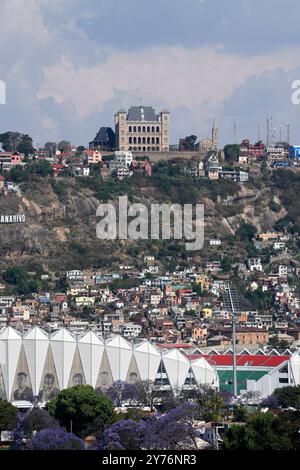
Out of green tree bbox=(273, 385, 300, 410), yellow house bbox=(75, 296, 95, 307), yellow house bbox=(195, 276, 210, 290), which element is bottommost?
green tree bbox=(273, 385, 300, 410)

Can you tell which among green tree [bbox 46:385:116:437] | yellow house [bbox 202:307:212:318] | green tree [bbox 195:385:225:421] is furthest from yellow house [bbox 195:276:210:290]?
green tree [bbox 46:385:116:437]

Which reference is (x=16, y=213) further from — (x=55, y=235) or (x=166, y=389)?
(x=166, y=389)

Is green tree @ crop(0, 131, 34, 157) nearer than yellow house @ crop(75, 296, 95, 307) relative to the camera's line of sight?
No

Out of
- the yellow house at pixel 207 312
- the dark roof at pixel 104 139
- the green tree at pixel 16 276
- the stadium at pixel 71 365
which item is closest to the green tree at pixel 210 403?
the stadium at pixel 71 365

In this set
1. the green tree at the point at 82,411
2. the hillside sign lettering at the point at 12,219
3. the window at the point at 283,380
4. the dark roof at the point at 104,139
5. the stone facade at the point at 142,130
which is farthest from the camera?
the dark roof at the point at 104,139

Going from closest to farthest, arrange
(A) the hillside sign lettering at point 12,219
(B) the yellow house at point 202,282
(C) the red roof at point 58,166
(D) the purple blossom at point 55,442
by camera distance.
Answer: (D) the purple blossom at point 55,442
(B) the yellow house at point 202,282
(A) the hillside sign lettering at point 12,219
(C) the red roof at point 58,166

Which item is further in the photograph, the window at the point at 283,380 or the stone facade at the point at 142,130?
the stone facade at the point at 142,130

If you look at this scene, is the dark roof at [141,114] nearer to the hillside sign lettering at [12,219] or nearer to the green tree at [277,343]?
the hillside sign lettering at [12,219]

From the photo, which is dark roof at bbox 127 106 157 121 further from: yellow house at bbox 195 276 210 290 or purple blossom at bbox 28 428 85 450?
purple blossom at bbox 28 428 85 450
